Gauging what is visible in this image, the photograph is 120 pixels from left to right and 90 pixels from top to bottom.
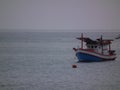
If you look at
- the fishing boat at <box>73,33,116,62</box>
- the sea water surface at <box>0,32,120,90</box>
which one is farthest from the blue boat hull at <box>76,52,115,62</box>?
the sea water surface at <box>0,32,120,90</box>

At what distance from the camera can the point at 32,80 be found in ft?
112

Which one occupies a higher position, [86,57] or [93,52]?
[93,52]

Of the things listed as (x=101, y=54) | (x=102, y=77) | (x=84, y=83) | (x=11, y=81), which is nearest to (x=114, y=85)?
(x=84, y=83)

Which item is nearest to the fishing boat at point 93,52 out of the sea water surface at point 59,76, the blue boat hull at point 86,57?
the blue boat hull at point 86,57

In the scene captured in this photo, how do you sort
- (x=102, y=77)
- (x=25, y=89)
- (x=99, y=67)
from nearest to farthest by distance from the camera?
(x=25, y=89) → (x=102, y=77) → (x=99, y=67)

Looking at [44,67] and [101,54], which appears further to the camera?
[101,54]

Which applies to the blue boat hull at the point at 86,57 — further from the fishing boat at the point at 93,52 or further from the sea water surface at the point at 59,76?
the sea water surface at the point at 59,76

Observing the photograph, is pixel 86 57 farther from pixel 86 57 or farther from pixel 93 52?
pixel 93 52

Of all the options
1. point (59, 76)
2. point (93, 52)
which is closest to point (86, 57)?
point (93, 52)

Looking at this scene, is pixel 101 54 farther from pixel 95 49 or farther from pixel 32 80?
pixel 32 80

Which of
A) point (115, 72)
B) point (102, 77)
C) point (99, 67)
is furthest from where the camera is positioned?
point (99, 67)

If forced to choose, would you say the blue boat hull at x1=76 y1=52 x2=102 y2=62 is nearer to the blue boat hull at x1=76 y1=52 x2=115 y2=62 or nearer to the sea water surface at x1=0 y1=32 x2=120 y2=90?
the blue boat hull at x1=76 y1=52 x2=115 y2=62

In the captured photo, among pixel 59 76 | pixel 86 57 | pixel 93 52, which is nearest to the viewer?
pixel 59 76

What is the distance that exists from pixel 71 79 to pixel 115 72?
603 cm
